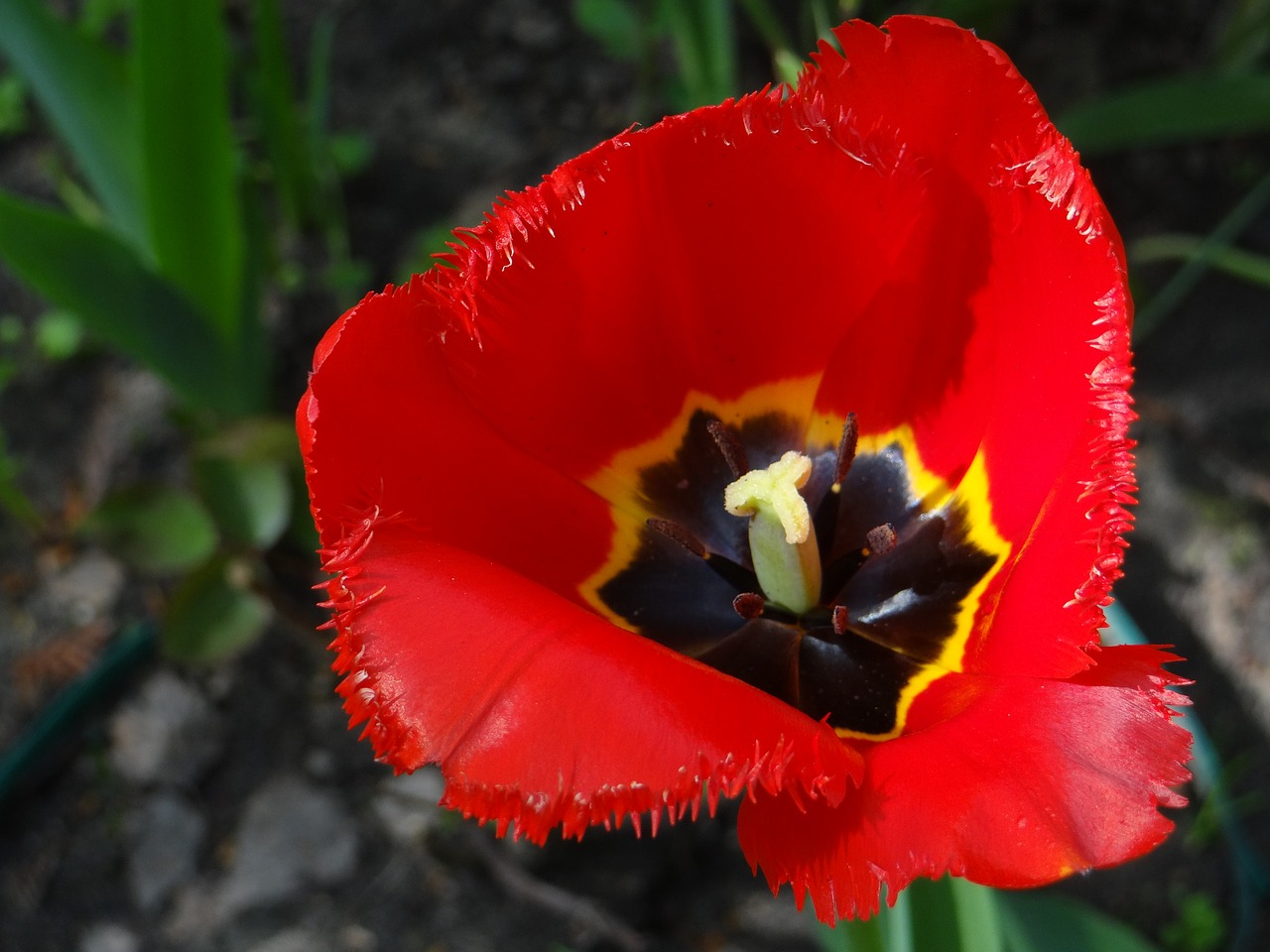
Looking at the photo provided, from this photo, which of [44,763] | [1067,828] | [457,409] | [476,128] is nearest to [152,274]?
[457,409]

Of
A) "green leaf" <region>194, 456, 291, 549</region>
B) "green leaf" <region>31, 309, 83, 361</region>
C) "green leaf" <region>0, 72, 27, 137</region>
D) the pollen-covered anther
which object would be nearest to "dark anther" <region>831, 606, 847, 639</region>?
the pollen-covered anther

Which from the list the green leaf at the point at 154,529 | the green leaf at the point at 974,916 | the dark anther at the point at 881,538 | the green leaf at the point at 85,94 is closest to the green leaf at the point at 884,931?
the green leaf at the point at 974,916

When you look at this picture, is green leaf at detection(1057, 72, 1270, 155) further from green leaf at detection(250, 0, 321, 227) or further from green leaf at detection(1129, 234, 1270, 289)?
green leaf at detection(250, 0, 321, 227)

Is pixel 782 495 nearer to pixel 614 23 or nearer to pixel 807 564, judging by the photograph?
pixel 807 564

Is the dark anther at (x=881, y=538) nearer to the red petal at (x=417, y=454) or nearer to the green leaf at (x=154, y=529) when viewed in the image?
the red petal at (x=417, y=454)

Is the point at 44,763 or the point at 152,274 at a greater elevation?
the point at 152,274

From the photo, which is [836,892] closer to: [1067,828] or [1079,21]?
[1067,828]

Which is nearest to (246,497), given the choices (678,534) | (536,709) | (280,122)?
(280,122)
